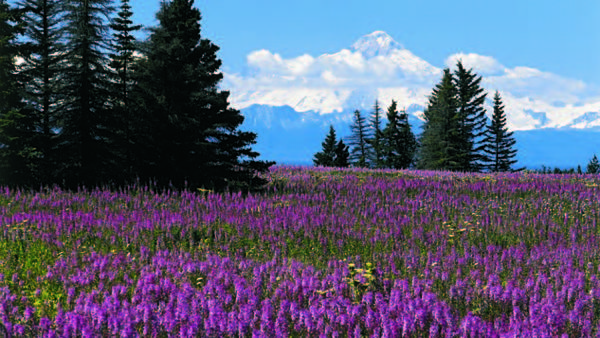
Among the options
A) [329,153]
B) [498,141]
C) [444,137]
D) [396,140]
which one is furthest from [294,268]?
[498,141]

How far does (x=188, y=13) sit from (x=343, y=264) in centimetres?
1131

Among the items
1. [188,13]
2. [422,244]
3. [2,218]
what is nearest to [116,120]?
[188,13]

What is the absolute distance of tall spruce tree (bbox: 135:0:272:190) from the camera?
14023 millimetres

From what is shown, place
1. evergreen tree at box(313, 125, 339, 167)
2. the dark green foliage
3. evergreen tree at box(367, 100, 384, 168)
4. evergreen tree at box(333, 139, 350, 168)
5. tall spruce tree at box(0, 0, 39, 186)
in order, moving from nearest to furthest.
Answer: tall spruce tree at box(0, 0, 39, 186), evergreen tree at box(313, 125, 339, 167), evergreen tree at box(333, 139, 350, 168), the dark green foliage, evergreen tree at box(367, 100, 384, 168)

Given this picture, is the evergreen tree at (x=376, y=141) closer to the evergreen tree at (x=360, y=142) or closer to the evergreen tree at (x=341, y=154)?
the evergreen tree at (x=360, y=142)

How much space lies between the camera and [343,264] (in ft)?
21.5

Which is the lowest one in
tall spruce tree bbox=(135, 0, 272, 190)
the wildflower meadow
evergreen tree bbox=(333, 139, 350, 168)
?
the wildflower meadow

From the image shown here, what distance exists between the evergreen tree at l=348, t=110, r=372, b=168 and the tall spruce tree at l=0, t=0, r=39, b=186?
71.3 m

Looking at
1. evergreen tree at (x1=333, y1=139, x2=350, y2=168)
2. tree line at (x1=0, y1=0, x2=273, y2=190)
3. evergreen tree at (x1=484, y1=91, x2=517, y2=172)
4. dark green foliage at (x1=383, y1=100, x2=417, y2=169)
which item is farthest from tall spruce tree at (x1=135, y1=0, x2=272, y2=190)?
evergreen tree at (x1=484, y1=91, x2=517, y2=172)

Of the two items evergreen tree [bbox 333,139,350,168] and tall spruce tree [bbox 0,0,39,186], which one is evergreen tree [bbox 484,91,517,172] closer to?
evergreen tree [bbox 333,139,350,168]

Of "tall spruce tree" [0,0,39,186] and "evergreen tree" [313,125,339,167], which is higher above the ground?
"evergreen tree" [313,125,339,167]

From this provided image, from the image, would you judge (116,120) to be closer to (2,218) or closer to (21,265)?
(2,218)

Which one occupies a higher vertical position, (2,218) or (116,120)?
(116,120)

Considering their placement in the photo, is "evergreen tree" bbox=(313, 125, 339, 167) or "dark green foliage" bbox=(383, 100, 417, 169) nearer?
"evergreen tree" bbox=(313, 125, 339, 167)
